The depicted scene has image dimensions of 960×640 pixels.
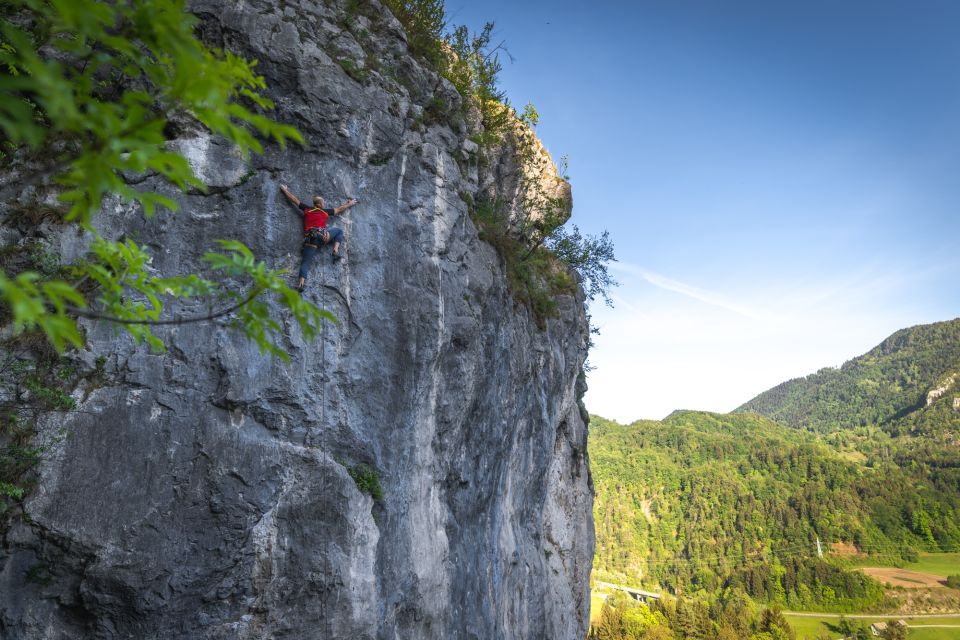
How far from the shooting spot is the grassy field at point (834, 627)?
256 ft

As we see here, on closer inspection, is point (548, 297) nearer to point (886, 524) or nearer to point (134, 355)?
point (134, 355)

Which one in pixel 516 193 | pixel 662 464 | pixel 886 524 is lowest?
pixel 886 524

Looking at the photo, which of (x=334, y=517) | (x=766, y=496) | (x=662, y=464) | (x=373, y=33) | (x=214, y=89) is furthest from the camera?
(x=662, y=464)

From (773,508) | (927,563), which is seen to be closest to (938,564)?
(927,563)

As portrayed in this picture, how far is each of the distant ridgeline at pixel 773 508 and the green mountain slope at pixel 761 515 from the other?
0.95ft

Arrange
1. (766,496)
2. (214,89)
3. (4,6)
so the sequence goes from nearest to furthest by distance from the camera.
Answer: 1. (214,89)
2. (4,6)
3. (766,496)

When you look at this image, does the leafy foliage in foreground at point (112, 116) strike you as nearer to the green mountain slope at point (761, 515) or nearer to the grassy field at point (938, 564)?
the green mountain slope at point (761, 515)

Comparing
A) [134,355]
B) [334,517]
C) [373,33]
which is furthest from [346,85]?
[334,517]

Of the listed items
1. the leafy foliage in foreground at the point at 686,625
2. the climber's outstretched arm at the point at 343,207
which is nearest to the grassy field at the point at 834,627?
the leafy foliage in foreground at the point at 686,625

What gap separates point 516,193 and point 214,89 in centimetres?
1484

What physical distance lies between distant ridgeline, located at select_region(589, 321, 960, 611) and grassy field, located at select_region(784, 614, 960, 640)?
745 cm

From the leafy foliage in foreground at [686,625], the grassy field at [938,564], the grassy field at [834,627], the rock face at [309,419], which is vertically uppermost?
the rock face at [309,419]

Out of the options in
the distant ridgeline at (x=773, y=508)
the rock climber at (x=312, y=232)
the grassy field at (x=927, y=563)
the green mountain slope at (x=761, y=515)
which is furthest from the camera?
the grassy field at (x=927, y=563)

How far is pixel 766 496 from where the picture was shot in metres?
140
